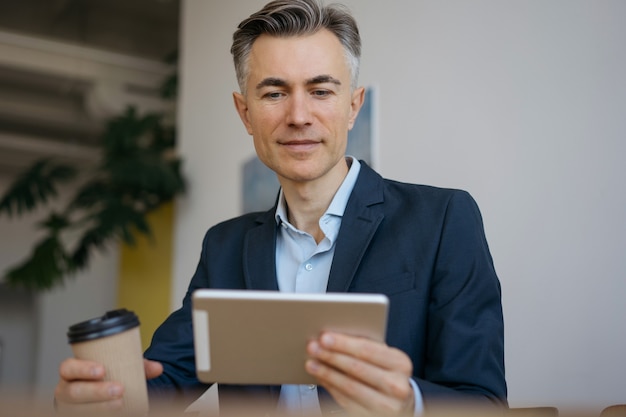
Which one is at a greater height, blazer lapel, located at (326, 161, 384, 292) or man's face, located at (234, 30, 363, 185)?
man's face, located at (234, 30, 363, 185)

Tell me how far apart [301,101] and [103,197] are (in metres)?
3.72

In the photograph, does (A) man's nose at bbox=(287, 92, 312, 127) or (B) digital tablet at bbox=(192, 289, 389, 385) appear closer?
(B) digital tablet at bbox=(192, 289, 389, 385)

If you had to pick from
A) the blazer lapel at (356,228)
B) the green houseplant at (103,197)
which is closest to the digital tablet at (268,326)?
the blazer lapel at (356,228)

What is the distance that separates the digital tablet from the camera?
40.7 inches

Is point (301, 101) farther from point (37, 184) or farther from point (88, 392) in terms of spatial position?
point (37, 184)

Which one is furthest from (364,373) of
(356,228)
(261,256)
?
(261,256)

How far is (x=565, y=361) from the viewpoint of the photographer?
7.12 feet

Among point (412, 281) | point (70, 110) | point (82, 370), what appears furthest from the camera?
point (70, 110)

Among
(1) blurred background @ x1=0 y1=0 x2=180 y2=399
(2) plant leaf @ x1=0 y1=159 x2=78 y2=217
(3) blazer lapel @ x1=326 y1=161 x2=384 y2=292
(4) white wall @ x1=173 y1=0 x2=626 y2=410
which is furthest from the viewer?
(1) blurred background @ x1=0 y1=0 x2=180 y2=399

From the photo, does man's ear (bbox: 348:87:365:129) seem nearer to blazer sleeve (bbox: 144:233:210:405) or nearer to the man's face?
the man's face

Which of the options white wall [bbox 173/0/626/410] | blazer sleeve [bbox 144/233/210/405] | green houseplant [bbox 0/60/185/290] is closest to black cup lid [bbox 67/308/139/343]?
blazer sleeve [bbox 144/233/210/405]

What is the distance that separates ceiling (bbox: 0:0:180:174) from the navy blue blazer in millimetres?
5239

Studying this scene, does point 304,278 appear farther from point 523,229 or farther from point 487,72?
point 487,72

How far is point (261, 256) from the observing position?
171 centimetres
